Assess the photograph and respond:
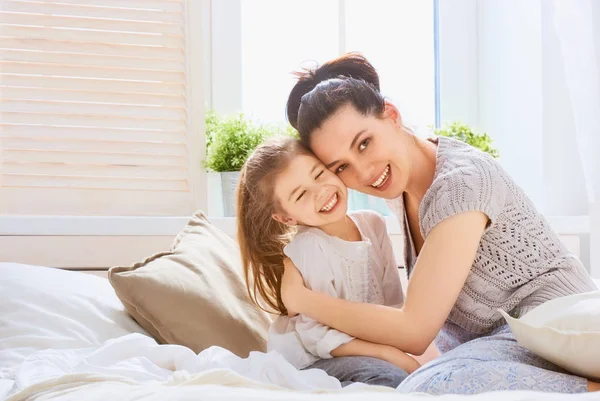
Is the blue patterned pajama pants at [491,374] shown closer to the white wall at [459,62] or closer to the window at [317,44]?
the window at [317,44]

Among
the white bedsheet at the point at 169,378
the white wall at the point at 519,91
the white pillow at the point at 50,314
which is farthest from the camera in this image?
the white wall at the point at 519,91

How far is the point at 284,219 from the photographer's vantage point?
163 centimetres

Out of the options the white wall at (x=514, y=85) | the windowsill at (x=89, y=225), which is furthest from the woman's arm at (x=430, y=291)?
the white wall at (x=514, y=85)

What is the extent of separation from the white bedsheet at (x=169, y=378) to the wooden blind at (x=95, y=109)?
3.67 feet

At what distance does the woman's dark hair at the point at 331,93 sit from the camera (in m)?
1.50

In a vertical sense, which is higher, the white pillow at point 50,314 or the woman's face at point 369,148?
the woman's face at point 369,148

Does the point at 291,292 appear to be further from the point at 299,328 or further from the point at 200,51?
the point at 200,51

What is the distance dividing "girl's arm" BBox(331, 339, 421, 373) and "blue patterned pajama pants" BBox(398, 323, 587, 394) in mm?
199

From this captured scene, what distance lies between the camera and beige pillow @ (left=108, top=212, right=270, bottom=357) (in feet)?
5.20

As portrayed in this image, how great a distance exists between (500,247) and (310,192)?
0.40 m

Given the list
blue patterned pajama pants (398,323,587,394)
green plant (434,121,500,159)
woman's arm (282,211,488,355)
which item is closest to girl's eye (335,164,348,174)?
woman's arm (282,211,488,355)

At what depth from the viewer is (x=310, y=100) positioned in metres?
1.52

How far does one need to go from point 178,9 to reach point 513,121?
1.40 metres

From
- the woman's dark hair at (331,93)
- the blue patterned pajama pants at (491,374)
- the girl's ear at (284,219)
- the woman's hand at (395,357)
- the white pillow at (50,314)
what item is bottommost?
the woman's hand at (395,357)
